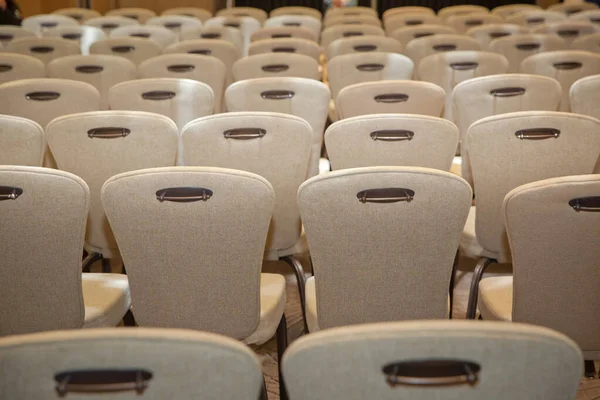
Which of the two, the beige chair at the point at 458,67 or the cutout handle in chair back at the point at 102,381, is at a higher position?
the cutout handle in chair back at the point at 102,381

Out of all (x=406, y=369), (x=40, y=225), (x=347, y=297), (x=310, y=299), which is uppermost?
(x=406, y=369)

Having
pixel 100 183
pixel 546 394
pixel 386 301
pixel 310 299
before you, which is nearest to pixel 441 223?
pixel 386 301

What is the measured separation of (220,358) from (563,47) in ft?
18.0

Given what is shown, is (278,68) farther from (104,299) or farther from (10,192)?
(10,192)

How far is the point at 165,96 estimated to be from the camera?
398cm

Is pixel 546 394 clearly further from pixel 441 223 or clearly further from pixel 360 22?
pixel 360 22

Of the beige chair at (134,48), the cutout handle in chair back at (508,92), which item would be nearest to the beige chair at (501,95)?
the cutout handle in chair back at (508,92)

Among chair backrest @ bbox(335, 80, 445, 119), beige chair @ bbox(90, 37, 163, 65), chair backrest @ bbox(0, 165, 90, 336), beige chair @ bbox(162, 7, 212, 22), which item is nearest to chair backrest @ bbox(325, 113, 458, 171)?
chair backrest @ bbox(335, 80, 445, 119)

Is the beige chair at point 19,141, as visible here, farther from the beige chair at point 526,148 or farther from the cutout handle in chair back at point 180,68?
the cutout handle in chair back at point 180,68

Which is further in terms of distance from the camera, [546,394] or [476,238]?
[476,238]

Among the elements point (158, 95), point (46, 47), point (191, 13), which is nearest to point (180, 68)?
point (158, 95)

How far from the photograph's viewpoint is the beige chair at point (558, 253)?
201 cm

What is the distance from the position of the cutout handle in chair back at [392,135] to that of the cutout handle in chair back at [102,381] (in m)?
1.81

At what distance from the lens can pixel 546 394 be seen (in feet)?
4.19
